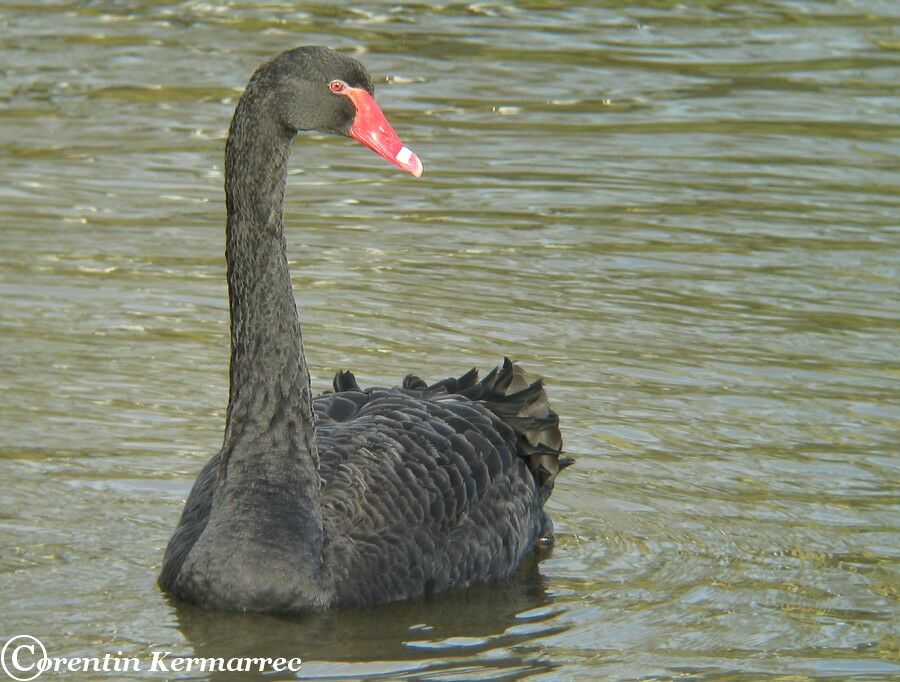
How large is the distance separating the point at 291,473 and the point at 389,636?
687 millimetres

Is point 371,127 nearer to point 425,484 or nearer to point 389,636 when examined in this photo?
point 425,484

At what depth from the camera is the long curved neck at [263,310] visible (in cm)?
698

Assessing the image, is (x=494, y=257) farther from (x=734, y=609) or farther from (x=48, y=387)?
(x=734, y=609)

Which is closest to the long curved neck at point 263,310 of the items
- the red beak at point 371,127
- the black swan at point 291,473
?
the black swan at point 291,473

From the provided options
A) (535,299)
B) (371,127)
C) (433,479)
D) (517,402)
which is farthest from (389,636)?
(535,299)

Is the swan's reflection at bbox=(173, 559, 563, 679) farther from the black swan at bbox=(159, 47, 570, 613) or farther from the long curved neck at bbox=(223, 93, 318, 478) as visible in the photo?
the long curved neck at bbox=(223, 93, 318, 478)

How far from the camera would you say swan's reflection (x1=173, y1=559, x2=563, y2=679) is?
6.49 m

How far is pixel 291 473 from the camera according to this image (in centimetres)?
694

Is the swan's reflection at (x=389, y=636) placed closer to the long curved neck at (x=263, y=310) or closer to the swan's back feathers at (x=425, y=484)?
the swan's back feathers at (x=425, y=484)

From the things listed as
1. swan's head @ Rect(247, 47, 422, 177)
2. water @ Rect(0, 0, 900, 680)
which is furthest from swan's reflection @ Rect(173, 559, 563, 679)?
swan's head @ Rect(247, 47, 422, 177)

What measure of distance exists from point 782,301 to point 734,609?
412 centimetres

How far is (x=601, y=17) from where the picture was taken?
727 inches

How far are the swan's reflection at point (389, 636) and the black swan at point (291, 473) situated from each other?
0.07 meters

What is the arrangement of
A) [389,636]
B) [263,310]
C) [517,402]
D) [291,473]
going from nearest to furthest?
[389,636], [291,473], [263,310], [517,402]
